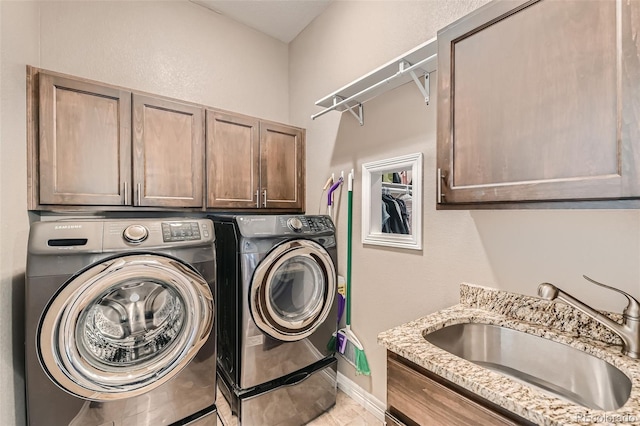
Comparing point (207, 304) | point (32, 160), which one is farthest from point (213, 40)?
point (207, 304)

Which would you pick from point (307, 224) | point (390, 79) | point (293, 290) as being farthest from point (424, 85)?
point (293, 290)

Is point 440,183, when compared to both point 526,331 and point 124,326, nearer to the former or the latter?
point 526,331

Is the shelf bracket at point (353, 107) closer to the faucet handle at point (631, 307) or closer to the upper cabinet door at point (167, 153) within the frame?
the upper cabinet door at point (167, 153)

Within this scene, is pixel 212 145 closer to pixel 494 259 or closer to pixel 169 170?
pixel 169 170

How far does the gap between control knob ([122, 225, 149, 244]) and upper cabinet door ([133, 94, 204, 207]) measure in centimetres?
52

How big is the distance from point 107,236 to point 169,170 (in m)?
0.73

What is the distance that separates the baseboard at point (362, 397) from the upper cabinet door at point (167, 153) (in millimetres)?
1747

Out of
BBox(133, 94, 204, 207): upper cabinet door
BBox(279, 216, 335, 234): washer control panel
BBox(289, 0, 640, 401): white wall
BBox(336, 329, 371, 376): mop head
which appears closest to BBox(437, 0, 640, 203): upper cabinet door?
BBox(289, 0, 640, 401): white wall

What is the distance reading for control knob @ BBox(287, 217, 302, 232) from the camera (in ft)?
5.88

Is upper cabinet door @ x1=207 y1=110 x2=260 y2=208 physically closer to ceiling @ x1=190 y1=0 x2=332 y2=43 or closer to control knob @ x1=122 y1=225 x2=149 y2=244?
control knob @ x1=122 y1=225 x2=149 y2=244

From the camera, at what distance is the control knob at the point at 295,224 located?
1.79 meters

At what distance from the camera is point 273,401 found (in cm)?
172

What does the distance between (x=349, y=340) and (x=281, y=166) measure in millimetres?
1520

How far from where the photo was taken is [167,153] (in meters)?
1.85
